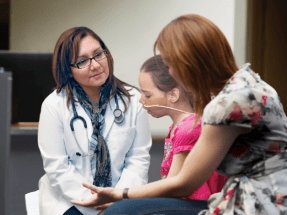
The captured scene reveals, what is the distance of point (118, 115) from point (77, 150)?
0.20 meters

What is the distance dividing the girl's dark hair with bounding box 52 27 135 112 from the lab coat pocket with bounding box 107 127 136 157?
0.11 m

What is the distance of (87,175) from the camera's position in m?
1.34

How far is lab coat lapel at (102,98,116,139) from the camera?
1377 millimetres

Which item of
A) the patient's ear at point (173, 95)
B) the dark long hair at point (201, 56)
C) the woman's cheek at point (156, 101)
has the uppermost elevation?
the dark long hair at point (201, 56)

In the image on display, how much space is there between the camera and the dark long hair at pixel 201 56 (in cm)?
82

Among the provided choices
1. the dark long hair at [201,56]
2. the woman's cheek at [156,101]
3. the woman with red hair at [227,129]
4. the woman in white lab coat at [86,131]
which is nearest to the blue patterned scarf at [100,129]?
the woman in white lab coat at [86,131]

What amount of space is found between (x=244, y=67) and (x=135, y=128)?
642 millimetres

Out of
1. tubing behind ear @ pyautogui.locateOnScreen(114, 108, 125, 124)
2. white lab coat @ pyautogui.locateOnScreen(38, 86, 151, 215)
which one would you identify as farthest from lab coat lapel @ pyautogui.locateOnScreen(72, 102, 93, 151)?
tubing behind ear @ pyautogui.locateOnScreen(114, 108, 125, 124)

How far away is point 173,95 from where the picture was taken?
116cm

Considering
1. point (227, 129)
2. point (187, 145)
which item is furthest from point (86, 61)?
point (227, 129)

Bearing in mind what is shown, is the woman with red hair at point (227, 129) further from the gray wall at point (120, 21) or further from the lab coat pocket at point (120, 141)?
the gray wall at point (120, 21)

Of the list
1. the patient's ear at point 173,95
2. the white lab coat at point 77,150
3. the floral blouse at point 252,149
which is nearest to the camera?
the floral blouse at point 252,149

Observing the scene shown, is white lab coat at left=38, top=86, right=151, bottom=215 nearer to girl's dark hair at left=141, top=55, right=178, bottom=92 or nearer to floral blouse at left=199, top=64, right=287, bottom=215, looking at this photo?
girl's dark hair at left=141, top=55, right=178, bottom=92

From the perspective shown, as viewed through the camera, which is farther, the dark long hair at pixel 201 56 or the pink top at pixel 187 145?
the pink top at pixel 187 145
